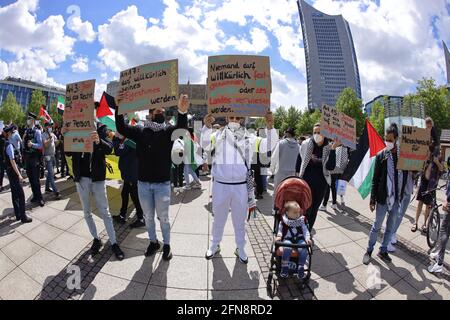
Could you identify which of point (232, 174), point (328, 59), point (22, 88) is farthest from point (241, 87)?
point (22, 88)

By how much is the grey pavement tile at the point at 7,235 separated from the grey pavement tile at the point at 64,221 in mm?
568

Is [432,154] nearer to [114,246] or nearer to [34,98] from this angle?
Answer: [114,246]

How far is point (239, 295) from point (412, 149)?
347 centimetres

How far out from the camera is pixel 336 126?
4059mm

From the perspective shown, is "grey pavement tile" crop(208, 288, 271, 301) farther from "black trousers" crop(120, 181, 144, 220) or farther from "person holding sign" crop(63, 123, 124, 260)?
"black trousers" crop(120, 181, 144, 220)

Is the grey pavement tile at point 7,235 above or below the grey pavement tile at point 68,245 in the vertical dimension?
above

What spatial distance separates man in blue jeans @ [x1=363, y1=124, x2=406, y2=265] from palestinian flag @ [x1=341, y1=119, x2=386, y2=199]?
144 millimetres

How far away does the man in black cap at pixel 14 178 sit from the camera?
4816 millimetres

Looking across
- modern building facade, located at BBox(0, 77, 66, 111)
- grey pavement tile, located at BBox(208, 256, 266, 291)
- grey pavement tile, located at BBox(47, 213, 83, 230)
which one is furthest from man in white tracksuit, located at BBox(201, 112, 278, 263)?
modern building facade, located at BBox(0, 77, 66, 111)

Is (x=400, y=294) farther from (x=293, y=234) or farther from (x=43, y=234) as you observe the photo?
(x=43, y=234)

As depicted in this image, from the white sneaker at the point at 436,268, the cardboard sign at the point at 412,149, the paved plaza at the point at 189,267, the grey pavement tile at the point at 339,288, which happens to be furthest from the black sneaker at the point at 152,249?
the white sneaker at the point at 436,268

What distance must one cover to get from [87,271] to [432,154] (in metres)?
6.58

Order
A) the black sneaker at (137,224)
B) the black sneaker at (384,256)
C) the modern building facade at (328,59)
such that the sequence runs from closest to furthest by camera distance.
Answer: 1. the black sneaker at (384,256)
2. the black sneaker at (137,224)
3. the modern building facade at (328,59)

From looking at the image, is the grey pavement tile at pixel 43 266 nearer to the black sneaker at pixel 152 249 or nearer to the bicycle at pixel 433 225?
the black sneaker at pixel 152 249
